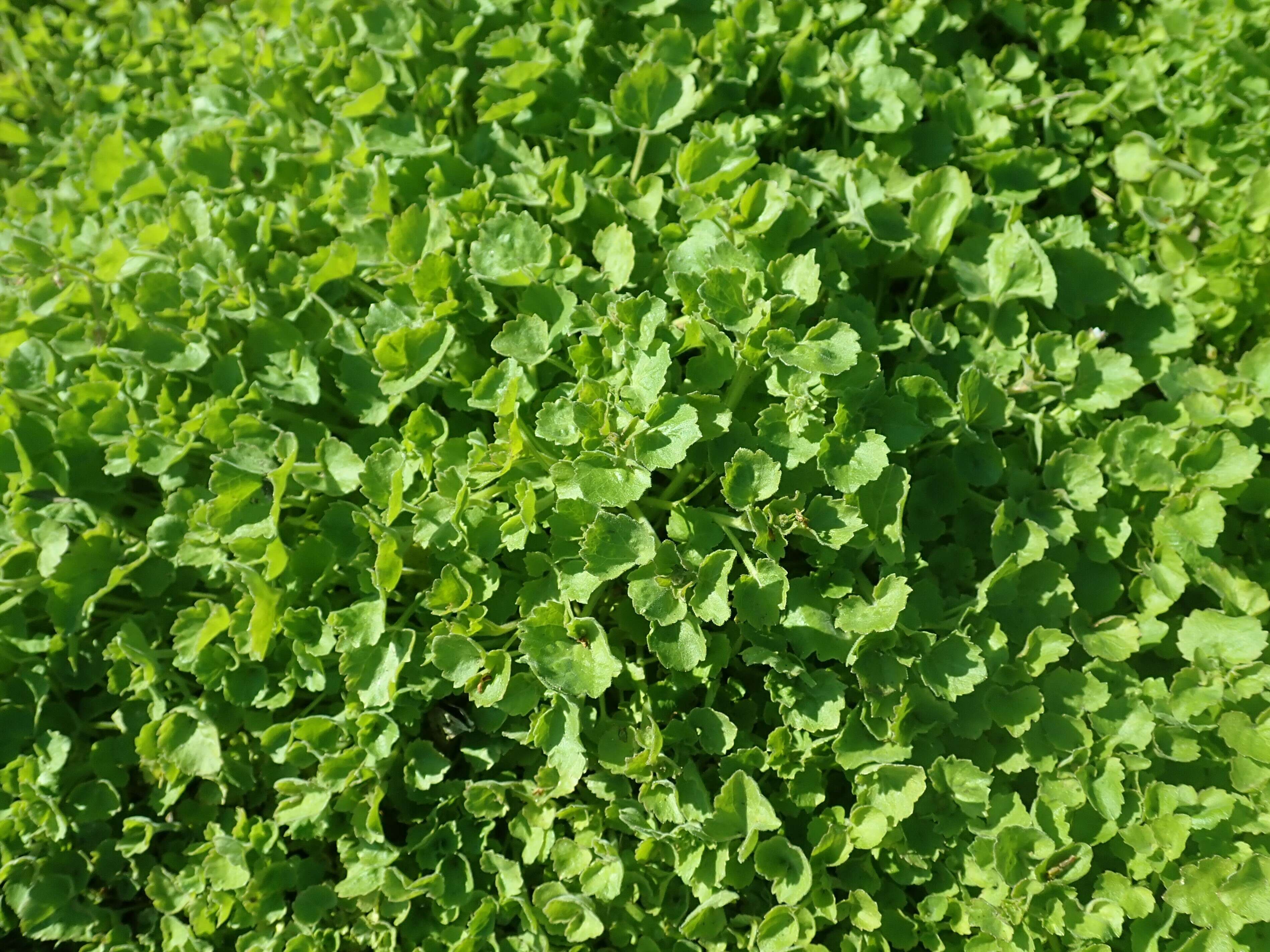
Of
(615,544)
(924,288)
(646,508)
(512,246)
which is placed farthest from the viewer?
(924,288)

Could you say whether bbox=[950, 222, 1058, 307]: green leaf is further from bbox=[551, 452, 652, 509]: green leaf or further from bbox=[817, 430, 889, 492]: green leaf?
bbox=[551, 452, 652, 509]: green leaf

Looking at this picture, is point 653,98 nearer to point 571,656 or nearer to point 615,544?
point 615,544

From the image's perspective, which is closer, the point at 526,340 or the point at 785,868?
the point at 785,868

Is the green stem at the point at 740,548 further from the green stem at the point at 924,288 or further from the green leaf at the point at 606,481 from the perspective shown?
the green stem at the point at 924,288

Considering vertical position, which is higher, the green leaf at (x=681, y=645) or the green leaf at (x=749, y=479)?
the green leaf at (x=749, y=479)

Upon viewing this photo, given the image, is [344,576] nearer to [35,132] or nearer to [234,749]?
[234,749]

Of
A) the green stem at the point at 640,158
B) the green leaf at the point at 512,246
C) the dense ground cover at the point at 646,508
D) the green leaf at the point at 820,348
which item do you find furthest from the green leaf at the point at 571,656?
the green stem at the point at 640,158

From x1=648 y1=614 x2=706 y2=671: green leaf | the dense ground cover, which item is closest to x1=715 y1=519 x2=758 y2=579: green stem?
the dense ground cover

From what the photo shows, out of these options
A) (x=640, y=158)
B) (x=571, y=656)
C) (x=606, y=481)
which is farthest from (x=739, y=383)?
(x=640, y=158)
